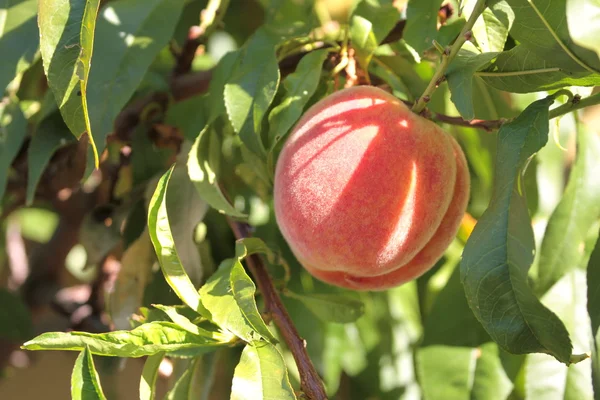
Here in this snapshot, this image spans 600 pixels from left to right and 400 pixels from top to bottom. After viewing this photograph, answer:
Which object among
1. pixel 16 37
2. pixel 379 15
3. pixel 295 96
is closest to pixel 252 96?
pixel 295 96

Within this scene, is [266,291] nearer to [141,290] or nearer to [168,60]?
[141,290]

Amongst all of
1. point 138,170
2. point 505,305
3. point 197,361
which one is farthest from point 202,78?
point 505,305

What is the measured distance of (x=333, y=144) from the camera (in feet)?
2.05

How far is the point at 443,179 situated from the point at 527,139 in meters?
0.08

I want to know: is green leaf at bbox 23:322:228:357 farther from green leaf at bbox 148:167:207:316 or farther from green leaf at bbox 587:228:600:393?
green leaf at bbox 587:228:600:393

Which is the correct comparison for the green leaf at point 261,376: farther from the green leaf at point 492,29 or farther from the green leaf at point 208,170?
the green leaf at point 492,29

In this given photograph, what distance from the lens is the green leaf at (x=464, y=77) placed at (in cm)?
56

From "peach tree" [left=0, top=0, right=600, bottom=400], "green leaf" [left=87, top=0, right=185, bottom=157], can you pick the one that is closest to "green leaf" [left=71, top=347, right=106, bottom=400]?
"peach tree" [left=0, top=0, right=600, bottom=400]

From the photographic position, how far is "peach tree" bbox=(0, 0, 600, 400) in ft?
1.83

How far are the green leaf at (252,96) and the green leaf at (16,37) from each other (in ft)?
0.67

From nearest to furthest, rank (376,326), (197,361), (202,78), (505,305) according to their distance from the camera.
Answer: (505,305) < (197,361) < (202,78) < (376,326)

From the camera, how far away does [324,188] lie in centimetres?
61

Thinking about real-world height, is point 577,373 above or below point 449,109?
below

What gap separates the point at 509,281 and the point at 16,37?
1.72ft
